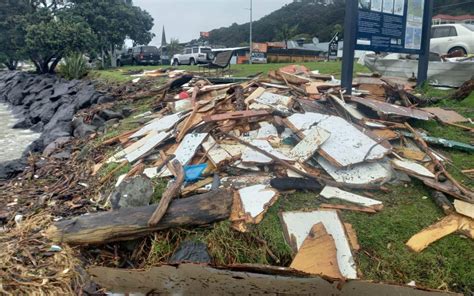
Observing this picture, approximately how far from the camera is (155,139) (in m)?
5.37

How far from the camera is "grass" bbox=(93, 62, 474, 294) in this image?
3.05 m

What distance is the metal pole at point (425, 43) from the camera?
7930mm

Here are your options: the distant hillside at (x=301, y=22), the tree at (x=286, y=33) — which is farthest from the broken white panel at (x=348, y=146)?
the tree at (x=286, y=33)

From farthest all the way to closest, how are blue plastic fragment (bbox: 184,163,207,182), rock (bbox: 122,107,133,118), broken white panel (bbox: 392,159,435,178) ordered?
rock (bbox: 122,107,133,118)
blue plastic fragment (bbox: 184,163,207,182)
broken white panel (bbox: 392,159,435,178)

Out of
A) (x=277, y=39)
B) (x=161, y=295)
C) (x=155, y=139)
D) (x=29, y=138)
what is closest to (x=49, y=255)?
(x=161, y=295)

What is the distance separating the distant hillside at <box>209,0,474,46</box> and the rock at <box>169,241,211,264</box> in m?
53.6

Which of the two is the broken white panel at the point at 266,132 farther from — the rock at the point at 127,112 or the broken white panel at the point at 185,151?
the rock at the point at 127,112

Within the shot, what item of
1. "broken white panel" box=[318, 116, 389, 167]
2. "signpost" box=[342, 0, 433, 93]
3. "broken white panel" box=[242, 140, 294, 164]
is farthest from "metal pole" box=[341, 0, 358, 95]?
"broken white panel" box=[242, 140, 294, 164]

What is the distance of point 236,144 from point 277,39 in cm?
5974

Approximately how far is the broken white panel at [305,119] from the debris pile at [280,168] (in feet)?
0.04

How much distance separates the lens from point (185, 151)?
476 cm

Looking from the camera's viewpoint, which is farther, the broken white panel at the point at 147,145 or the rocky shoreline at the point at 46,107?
the rocky shoreline at the point at 46,107

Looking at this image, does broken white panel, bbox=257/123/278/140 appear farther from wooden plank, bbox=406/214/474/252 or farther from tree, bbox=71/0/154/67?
tree, bbox=71/0/154/67

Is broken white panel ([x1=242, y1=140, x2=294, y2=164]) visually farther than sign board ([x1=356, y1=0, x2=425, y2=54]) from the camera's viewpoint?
No
